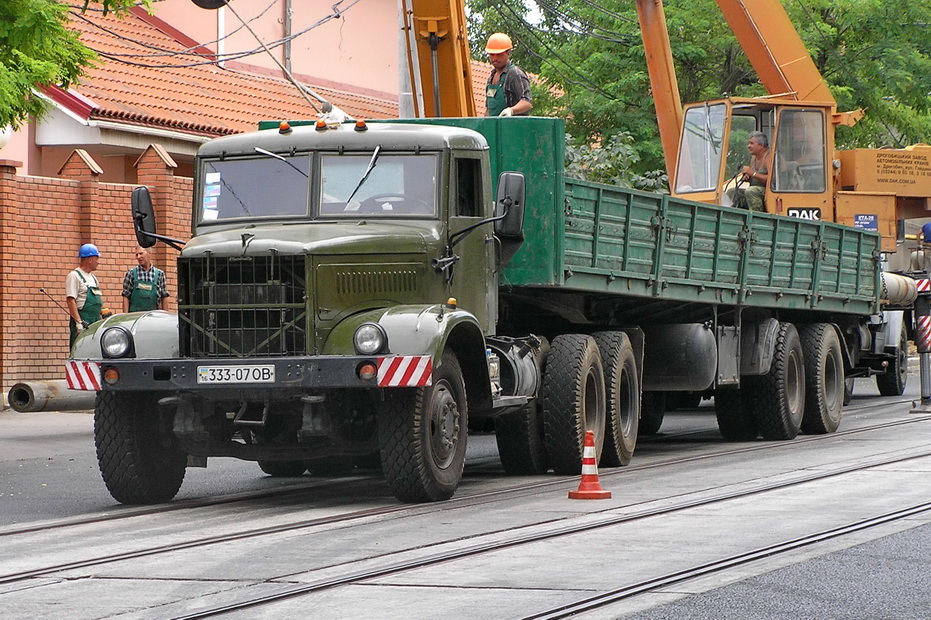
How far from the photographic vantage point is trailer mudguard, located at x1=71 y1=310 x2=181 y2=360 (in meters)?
10.9

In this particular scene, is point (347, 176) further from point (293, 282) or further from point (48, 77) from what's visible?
point (48, 77)

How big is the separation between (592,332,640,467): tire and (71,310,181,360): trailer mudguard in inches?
153

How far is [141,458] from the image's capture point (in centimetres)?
1103

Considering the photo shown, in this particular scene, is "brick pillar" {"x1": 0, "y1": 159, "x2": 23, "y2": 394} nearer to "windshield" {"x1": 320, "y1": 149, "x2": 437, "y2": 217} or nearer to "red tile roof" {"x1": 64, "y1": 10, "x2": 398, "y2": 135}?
"red tile roof" {"x1": 64, "y1": 10, "x2": 398, "y2": 135}

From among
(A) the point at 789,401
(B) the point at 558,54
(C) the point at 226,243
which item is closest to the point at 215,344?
(C) the point at 226,243

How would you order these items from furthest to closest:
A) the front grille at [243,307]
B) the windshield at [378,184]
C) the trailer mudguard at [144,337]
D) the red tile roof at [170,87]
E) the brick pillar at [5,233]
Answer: the red tile roof at [170,87], the brick pillar at [5,233], the windshield at [378,184], the trailer mudguard at [144,337], the front grille at [243,307]

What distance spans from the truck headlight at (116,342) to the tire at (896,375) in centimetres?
1551

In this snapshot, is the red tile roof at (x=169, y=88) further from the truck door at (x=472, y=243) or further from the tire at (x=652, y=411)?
the truck door at (x=472, y=243)

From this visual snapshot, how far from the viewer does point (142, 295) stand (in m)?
17.5

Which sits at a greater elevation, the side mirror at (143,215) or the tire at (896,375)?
the side mirror at (143,215)

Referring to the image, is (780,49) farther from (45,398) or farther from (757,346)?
(45,398)

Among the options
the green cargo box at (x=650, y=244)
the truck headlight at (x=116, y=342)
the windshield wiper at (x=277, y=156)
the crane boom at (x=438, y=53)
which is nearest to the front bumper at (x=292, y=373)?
the truck headlight at (x=116, y=342)

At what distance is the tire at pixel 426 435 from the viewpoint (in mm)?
10383

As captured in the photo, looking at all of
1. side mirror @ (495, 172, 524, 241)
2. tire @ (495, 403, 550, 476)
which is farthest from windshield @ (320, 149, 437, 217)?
tire @ (495, 403, 550, 476)
